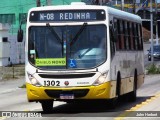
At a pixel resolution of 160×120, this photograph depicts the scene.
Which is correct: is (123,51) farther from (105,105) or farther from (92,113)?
(92,113)

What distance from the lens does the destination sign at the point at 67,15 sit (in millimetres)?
16422

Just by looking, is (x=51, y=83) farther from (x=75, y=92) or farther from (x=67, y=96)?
(x=75, y=92)

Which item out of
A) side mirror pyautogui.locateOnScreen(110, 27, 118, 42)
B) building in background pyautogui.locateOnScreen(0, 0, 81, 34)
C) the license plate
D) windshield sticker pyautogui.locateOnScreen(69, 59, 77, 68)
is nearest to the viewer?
the license plate

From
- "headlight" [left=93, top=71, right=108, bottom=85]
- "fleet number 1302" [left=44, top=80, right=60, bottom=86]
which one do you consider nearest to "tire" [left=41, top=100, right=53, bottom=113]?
"fleet number 1302" [left=44, top=80, right=60, bottom=86]

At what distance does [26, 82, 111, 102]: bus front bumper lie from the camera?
15.8 metres

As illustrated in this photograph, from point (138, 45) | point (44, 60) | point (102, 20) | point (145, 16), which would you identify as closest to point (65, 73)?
point (44, 60)

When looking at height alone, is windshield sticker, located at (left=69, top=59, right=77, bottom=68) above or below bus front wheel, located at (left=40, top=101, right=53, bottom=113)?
above

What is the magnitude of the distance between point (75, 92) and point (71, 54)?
43.7 inches

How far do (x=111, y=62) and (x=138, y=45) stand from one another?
5909 millimetres

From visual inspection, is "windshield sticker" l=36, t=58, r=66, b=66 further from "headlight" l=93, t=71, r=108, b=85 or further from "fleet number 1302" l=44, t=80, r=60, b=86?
"headlight" l=93, t=71, r=108, b=85

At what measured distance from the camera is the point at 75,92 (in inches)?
622

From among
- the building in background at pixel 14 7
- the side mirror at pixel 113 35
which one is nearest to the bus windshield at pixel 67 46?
the side mirror at pixel 113 35

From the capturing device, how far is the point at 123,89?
18.8 meters

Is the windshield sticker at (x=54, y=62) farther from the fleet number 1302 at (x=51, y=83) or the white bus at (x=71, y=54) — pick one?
the fleet number 1302 at (x=51, y=83)
